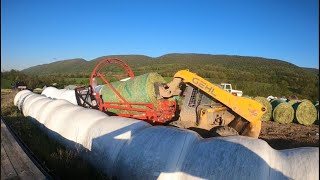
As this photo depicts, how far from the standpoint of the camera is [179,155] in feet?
17.4

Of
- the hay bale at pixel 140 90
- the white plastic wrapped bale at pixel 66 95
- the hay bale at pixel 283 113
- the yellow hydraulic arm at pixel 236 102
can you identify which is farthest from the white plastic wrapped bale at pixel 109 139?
the hay bale at pixel 283 113

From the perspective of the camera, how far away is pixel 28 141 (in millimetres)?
9484

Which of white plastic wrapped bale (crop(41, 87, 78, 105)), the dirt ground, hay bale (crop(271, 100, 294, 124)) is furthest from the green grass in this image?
hay bale (crop(271, 100, 294, 124))

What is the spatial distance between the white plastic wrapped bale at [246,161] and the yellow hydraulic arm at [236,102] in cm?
479

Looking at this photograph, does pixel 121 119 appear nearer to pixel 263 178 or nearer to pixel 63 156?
pixel 63 156

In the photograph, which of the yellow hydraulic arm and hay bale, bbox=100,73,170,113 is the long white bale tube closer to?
the yellow hydraulic arm

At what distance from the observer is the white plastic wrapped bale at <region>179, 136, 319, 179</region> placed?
4562mm

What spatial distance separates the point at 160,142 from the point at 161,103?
6.59m

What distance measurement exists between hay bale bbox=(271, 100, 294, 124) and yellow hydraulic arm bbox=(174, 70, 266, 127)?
12.2m

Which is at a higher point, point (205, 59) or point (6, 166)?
point (205, 59)

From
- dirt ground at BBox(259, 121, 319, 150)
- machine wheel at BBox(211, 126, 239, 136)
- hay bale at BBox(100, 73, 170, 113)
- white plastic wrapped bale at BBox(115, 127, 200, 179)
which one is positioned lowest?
dirt ground at BBox(259, 121, 319, 150)

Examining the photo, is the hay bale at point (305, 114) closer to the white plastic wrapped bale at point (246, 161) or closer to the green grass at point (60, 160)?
the green grass at point (60, 160)

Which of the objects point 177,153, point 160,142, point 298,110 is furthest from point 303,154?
point 298,110

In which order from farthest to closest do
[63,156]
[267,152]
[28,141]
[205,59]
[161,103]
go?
1. [205,59]
2. [161,103]
3. [28,141]
4. [63,156]
5. [267,152]
